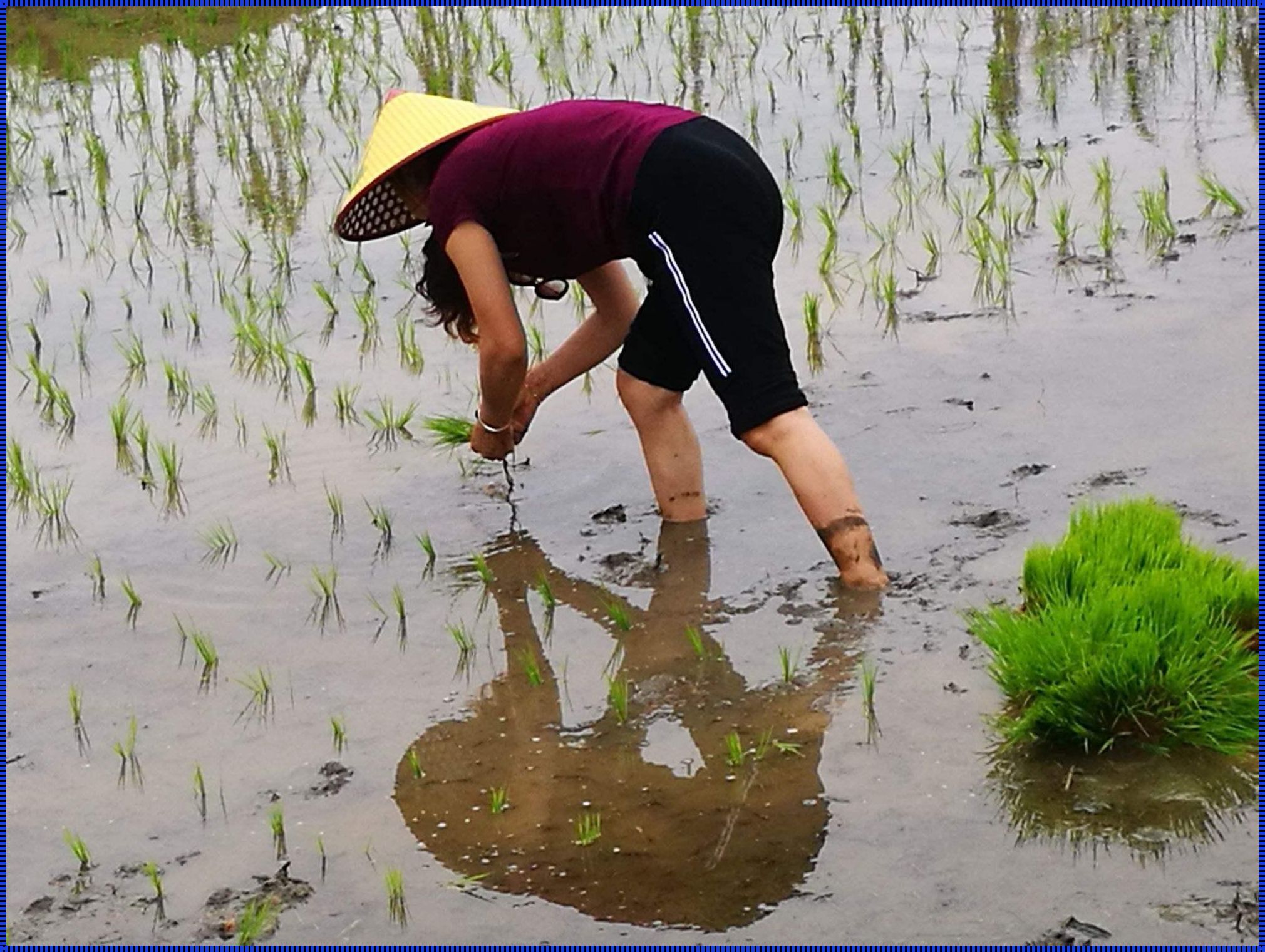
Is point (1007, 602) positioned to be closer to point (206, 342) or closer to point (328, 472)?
point (328, 472)

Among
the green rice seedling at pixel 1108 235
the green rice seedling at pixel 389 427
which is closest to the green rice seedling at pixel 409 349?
the green rice seedling at pixel 389 427

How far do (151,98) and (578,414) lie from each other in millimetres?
3920

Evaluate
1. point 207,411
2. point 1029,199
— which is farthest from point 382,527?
point 1029,199

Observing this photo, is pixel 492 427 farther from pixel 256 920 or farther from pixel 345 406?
pixel 256 920

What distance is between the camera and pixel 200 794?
9.73 ft

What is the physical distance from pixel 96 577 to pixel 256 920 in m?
1.61

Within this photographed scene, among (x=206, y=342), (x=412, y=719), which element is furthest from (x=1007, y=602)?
(x=206, y=342)

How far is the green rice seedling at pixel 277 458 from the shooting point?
446cm

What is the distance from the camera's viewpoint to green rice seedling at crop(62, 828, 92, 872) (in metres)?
2.77

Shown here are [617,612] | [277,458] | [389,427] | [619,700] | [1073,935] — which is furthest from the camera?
[389,427]

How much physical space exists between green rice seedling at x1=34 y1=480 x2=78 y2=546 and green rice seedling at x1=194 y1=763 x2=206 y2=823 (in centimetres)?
133

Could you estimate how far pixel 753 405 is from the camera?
3426 mm

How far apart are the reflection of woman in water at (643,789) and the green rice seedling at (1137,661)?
344 millimetres

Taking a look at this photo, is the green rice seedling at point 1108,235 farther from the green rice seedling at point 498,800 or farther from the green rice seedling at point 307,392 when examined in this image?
the green rice seedling at point 498,800
